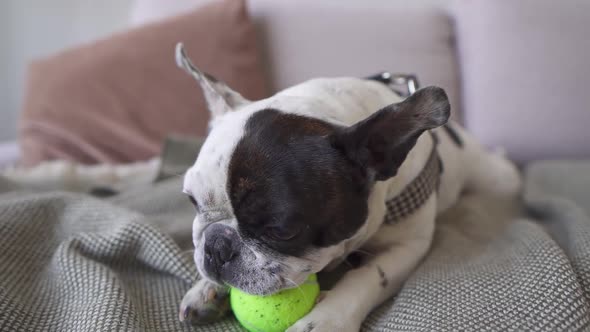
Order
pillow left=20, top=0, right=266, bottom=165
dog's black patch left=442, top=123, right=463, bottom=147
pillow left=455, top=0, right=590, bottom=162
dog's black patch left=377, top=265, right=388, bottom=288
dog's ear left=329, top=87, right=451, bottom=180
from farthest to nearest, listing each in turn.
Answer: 1. pillow left=455, top=0, right=590, bottom=162
2. pillow left=20, top=0, right=266, bottom=165
3. dog's black patch left=442, top=123, right=463, bottom=147
4. dog's black patch left=377, top=265, right=388, bottom=288
5. dog's ear left=329, top=87, right=451, bottom=180

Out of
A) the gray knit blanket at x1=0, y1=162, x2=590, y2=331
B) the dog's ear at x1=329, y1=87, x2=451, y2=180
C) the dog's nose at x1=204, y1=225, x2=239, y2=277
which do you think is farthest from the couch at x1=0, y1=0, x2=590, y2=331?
the dog's ear at x1=329, y1=87, x2=451, y2=180

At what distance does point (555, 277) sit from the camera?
92 cm

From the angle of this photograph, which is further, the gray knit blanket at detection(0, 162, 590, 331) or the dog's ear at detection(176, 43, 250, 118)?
the dog's ear at detection(176, 43, 250, 118)

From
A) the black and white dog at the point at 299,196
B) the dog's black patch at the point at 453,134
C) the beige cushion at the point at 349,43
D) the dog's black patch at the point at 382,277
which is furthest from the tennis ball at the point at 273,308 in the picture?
the beige cushion at the point at 349,43

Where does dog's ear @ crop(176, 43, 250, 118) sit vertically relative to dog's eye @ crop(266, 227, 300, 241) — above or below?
above

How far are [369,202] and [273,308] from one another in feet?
0.94

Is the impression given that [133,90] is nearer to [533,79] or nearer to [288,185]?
[288,185]

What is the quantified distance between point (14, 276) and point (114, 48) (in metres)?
1.29

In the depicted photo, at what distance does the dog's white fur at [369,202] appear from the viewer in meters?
0.95

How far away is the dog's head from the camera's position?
0.90 meters

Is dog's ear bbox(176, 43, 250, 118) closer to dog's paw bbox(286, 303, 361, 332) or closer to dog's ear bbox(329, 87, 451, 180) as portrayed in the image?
dog's ear bbox(329, 87, 451, 180)

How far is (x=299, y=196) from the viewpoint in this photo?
2.92 feet

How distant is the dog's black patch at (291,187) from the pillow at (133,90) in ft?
3.54

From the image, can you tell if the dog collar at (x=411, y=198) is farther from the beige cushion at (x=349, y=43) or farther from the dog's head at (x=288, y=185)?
the beige cushion at (x=349, y=43)
